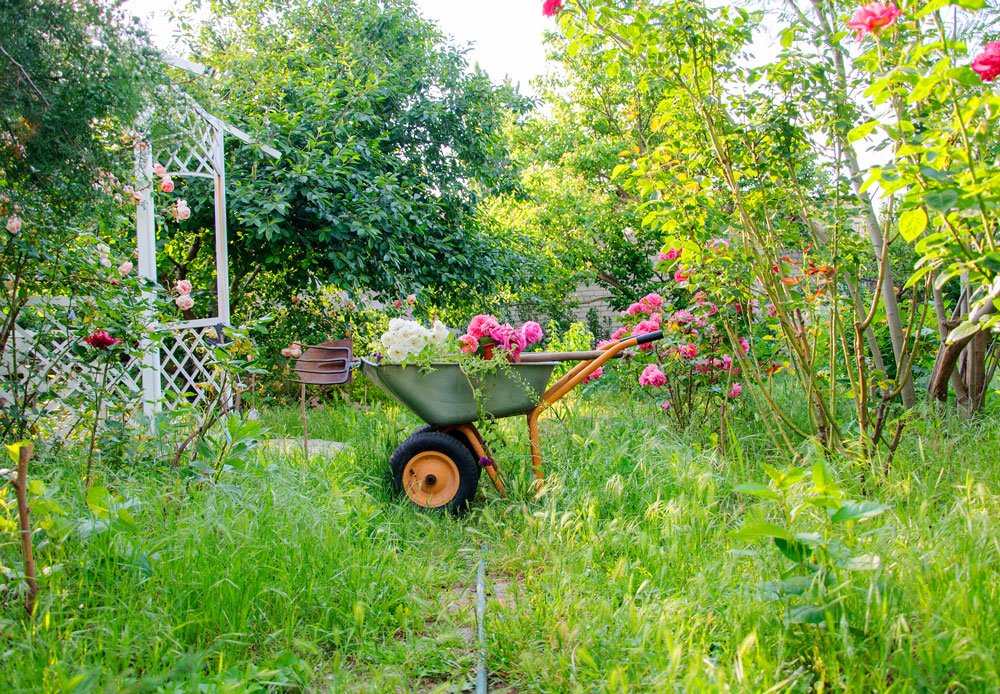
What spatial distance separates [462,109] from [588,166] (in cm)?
350

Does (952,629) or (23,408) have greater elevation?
(23,408)

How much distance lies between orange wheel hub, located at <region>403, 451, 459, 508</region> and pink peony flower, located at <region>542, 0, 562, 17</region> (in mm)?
1662

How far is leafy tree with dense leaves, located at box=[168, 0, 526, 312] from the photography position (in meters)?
5.66

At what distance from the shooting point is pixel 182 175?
177 inches

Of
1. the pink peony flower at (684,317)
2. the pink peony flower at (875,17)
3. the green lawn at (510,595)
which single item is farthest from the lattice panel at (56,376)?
the pink peony flower at (875,17)

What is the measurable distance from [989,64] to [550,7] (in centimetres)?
134

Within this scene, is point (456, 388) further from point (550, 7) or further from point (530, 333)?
point (550, 7)

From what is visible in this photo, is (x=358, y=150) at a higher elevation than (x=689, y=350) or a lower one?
higher

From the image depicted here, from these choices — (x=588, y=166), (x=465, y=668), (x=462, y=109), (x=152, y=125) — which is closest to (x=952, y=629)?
(x=465, y=668)

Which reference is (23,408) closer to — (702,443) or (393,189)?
(702,443)

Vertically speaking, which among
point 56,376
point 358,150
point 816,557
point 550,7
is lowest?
point 816,557

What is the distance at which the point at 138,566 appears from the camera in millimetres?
1878

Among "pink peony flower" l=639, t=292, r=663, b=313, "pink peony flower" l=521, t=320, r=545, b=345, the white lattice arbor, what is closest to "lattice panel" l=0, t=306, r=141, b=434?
the white lattice arbor

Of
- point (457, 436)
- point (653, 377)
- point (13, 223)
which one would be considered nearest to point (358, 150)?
point (653, 377)
